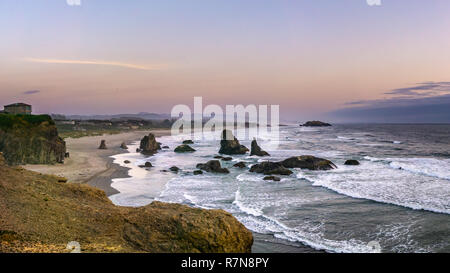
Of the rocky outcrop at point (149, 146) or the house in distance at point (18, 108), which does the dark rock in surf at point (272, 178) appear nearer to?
the rocky outcrop at point (149, 146)

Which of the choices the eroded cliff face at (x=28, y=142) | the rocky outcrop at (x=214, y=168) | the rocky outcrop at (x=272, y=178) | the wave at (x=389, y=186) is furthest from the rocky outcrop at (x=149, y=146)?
the wave at (x=389, y=186)

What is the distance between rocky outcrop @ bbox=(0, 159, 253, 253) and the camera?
7.56m

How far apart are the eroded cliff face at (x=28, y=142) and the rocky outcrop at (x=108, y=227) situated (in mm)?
24904

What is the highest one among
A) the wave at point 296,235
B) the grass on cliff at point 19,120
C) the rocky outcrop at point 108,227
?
the grass on cliff at point 19,120

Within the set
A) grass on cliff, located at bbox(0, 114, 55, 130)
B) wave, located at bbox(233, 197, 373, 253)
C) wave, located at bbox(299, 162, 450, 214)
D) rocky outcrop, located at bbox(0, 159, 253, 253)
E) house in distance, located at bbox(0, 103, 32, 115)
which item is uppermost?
house in distance, located at bbox(0, 103, 32, 115)

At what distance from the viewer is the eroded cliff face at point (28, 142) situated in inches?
1225

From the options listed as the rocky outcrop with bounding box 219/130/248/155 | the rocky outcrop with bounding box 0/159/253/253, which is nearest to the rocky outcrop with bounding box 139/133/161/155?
the rocky outcrop with bounding box 219/130/248/155

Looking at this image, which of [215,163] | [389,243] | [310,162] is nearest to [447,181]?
[310,162]

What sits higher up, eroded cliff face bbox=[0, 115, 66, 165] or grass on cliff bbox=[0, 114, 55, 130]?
grass on cliff bbox=[0, 114, 55, 130]

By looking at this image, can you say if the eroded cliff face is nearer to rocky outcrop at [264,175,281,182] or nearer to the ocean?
the ocean

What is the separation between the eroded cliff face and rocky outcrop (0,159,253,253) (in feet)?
81.7

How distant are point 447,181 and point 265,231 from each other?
69.5ft

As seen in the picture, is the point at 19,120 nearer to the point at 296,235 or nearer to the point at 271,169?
Answer: the point at 271,169
